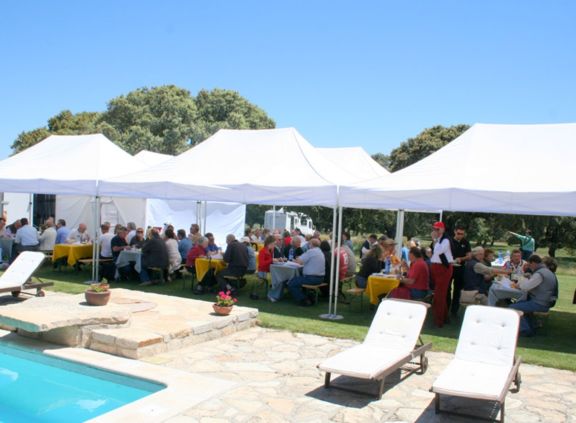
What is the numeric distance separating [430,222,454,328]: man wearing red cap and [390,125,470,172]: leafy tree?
58.2 feet

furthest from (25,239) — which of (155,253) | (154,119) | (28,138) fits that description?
(28,138)

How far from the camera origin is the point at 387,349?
5.91m

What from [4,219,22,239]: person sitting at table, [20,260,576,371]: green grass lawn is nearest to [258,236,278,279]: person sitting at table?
[20,260,576,371]: green grass lawn

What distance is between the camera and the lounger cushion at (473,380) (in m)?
4.51

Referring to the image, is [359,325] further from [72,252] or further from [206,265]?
[72,252]

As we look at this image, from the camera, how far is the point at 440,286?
27.8ft

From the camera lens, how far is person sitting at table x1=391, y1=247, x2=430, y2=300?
8391 mm

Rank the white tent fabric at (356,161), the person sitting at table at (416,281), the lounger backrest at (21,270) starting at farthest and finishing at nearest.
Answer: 1. the white tent fabric at (356,161)
2. the lounger backrest at (21,270)
3. the person sitting at table at (416,281)

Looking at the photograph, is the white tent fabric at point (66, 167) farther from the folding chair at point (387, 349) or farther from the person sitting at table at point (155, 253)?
the folding chair at point (387, 349)

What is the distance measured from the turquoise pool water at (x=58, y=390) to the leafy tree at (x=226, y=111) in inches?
946

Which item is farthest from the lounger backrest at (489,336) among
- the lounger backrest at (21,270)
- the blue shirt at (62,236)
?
the blue shirt at (62,236)

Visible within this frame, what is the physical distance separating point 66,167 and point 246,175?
4920mm

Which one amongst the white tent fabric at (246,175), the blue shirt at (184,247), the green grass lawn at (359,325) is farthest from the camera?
the blue shirt at (184,247)

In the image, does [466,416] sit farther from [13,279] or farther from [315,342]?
[13,279]
